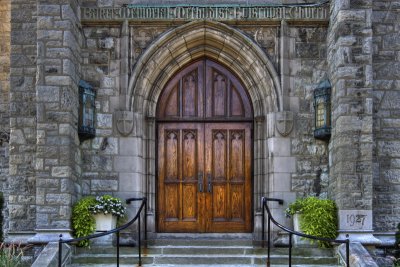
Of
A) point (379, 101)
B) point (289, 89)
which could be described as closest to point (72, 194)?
point (289, 89)

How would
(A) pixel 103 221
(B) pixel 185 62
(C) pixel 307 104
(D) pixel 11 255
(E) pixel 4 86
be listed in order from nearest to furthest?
(D) pixel 11 255, (A) pixel 103 221, (C) pixel 307 104, (B) pixel 185 62, (E) pixel 4 86

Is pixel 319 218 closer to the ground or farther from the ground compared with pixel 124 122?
closer to the ground

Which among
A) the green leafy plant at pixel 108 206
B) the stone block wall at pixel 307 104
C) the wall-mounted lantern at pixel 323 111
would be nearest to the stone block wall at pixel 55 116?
the green leafy plant at pixel 108 206

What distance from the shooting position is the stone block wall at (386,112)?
36.2 feet

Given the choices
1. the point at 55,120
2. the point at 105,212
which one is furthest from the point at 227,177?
the point at 55,120

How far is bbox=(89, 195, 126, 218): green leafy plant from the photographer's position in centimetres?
1057

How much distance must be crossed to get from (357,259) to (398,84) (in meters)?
3.15

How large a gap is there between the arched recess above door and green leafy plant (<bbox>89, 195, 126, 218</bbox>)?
170cm

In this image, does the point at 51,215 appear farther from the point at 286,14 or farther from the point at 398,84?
the point at 398,84

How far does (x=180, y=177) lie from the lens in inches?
457

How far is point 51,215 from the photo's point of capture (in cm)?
1037

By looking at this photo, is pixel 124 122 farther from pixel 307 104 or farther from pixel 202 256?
pixel 307 104

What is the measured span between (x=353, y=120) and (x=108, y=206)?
3883mm

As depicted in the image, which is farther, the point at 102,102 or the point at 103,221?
the point at 102,102
